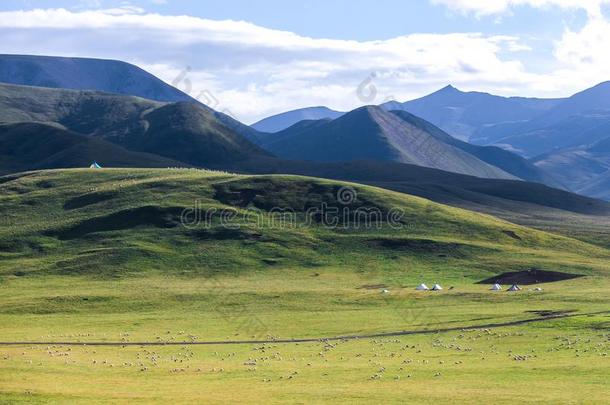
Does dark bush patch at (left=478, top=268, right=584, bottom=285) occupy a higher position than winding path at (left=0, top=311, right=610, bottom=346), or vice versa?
winding path at (left=0, top=311, right=610, bottom=346)

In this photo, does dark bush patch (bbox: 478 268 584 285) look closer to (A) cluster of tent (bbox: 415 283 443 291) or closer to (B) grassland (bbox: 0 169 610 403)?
(B) grassland (bbox: 0 169 610 403)

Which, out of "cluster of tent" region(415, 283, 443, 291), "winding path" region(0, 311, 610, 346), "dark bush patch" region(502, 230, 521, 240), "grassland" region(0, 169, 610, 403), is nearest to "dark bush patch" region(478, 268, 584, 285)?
"grassland" region(0, 169, 610, 403)

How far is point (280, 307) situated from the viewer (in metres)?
108

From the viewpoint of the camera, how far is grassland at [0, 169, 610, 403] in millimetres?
55656

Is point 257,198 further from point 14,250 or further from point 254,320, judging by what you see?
point 254,320

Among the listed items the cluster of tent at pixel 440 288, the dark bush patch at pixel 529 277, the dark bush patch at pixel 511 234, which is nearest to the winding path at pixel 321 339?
the cluster of tent at pixel 440 288

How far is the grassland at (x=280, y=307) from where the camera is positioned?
183 feet

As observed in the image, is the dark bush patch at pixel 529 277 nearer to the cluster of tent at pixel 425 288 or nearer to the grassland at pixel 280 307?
the grassland at pixel 280 307

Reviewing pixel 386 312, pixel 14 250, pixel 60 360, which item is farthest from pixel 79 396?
pixel 14 250

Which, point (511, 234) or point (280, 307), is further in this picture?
point (511, 234)

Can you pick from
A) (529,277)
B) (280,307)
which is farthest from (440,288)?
(280,307)

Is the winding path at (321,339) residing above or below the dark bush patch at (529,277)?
above

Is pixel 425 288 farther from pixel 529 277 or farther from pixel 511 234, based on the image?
pixel 511 234

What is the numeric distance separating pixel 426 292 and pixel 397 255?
41.2m
